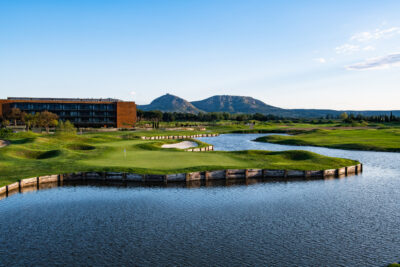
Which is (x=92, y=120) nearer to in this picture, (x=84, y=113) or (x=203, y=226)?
(x=84, y=113)

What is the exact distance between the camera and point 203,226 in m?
25.4

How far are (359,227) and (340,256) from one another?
6421 millimetres

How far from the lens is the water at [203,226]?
→ 20.1 meters

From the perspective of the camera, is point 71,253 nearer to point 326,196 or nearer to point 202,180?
point 202,180

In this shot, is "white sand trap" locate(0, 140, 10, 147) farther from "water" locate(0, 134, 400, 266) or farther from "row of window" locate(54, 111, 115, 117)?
"row of window" locate(54, 111, 115, 117)

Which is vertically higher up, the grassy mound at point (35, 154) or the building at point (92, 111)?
the building at point (92, 111)

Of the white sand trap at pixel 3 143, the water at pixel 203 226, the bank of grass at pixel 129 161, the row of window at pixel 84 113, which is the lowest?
the water at pixel 203 226

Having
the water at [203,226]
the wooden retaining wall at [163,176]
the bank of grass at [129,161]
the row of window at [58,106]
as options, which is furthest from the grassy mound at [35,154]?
the row of window at [58,106]

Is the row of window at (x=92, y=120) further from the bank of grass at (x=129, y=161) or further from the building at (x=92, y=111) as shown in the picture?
the bank of grass at (x=129, y=161)

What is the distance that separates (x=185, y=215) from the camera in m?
28.1

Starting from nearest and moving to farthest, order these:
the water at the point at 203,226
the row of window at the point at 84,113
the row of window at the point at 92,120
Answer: the water at the point at 203,226 < the row of window at the point at 84,113 < the row of window at the point at 92,120

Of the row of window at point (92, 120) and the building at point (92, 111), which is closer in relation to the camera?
the building at point (92, 111)

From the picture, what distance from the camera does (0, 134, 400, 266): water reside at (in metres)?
20.1

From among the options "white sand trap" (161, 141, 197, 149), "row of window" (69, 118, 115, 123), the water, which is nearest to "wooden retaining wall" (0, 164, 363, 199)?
the water
